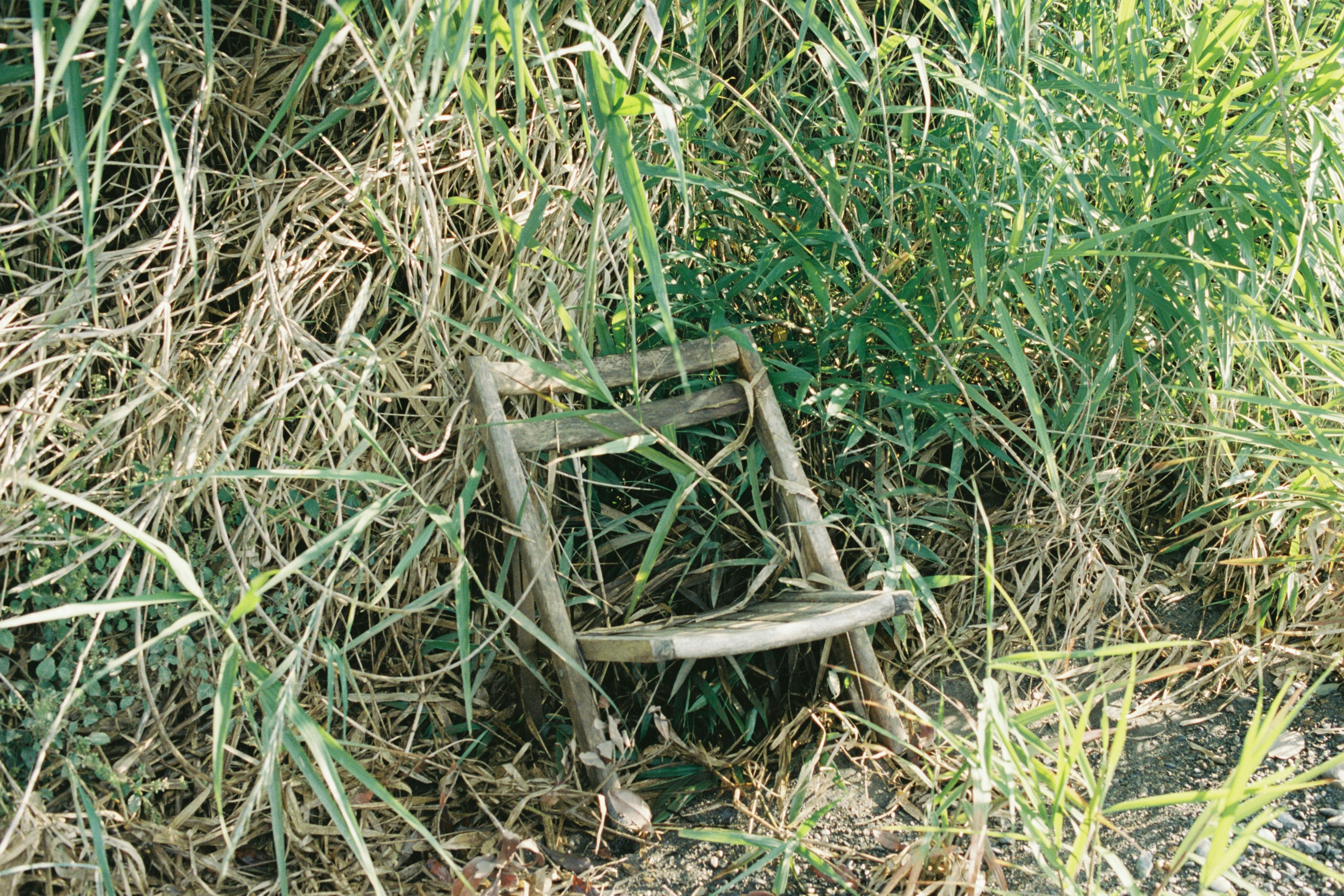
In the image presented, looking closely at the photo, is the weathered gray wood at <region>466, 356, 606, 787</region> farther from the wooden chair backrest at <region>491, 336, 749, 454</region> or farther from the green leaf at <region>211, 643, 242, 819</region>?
the green leaf at <region>211, 643, 242, 819</region>

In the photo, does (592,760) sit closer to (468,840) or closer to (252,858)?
(468,840)

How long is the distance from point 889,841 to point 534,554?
0.73m

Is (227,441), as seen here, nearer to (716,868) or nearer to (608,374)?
(608,374)

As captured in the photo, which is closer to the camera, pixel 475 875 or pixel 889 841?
pixel 475 875

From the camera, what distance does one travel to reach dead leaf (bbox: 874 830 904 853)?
69.2 inches

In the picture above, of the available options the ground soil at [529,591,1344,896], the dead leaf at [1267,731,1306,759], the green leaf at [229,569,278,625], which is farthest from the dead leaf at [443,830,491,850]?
the dead leaf at [1267,731,1306,759]

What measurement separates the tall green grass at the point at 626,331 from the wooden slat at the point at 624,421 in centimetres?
10

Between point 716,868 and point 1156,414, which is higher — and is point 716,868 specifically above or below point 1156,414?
below

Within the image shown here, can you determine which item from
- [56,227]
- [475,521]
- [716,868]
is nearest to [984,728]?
[716,868]

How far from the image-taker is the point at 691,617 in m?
2.02

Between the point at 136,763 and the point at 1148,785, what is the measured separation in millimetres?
1645

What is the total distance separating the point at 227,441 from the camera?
1847 millimetres

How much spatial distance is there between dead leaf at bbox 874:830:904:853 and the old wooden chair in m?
0.15

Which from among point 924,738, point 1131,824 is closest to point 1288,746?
point 1131,824
